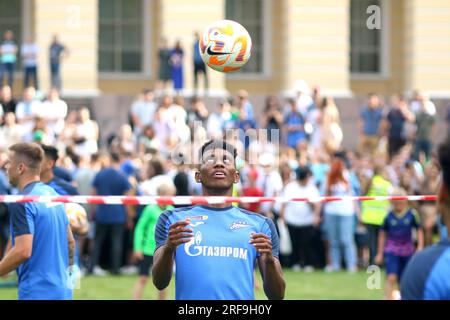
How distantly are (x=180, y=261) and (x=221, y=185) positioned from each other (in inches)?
19.9

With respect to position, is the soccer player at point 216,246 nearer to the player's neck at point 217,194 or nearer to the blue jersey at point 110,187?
the player's neck at point 217,194

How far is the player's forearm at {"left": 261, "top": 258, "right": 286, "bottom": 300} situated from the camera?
6543mm

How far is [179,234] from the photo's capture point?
6.35 metres

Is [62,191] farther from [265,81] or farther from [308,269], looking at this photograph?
[265,81]

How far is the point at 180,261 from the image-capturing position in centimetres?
648

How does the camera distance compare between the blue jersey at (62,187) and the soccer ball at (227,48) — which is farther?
the blue jersey at (62,187)

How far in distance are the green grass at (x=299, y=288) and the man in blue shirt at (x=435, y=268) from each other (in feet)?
31.3

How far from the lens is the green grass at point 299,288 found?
49.6 ft

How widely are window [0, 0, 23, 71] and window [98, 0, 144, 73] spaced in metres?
2.42

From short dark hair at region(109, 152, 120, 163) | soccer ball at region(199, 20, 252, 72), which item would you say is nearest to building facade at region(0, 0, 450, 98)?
short dark hair at region(109, 152, 120, 163)

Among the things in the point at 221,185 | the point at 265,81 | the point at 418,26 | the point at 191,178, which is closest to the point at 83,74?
the point at 265,81

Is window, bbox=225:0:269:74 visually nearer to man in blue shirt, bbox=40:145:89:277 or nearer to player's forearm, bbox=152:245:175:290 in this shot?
man in blue shirt, bbox=40:145:89:277

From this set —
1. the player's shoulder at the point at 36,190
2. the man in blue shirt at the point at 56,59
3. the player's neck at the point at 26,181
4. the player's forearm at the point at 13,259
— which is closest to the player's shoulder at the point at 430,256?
the player's forearm at the point at 13,259

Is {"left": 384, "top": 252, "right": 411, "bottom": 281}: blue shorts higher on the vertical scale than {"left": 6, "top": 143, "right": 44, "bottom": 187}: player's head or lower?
lower
